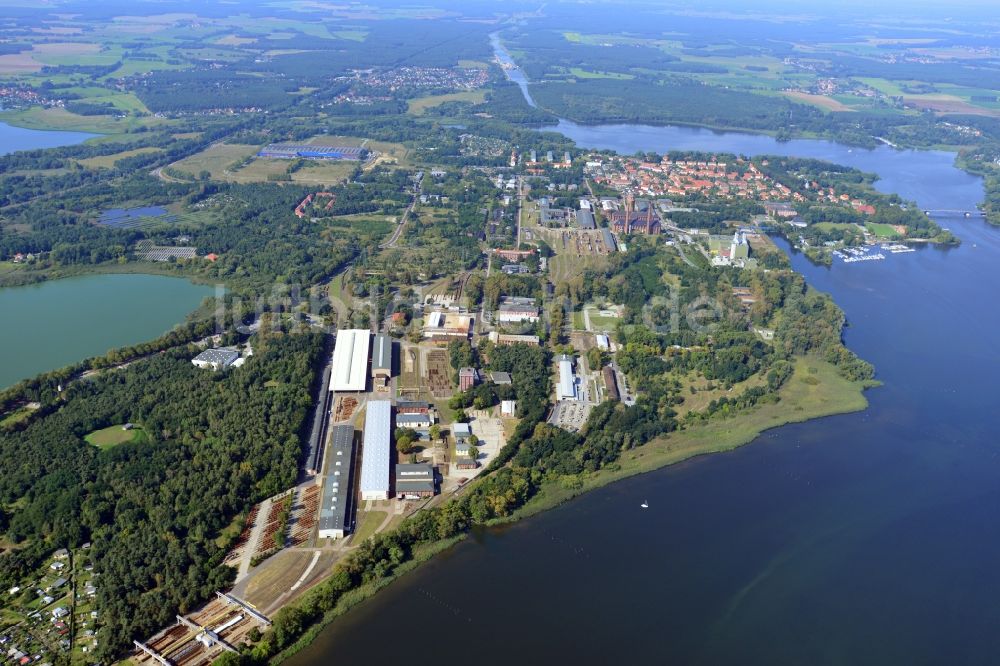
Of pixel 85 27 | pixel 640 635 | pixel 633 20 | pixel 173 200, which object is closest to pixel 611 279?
pixel 640 635

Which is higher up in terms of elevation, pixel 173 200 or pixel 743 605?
pixel 173 200

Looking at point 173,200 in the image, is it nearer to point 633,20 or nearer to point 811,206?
point 811,206

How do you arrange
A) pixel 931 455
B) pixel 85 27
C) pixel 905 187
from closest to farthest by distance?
pixel 931 455 < pixel 905 187 < pixel 85 27

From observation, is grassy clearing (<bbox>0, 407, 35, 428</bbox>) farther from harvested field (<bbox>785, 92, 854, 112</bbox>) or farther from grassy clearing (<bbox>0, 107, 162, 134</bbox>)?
harvested field (<bbox>785, 92, 854, 112</bbox>)

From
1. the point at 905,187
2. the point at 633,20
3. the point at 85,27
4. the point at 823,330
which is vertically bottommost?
the point at 823,330

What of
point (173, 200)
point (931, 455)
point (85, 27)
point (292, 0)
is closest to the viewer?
point (931, 455)

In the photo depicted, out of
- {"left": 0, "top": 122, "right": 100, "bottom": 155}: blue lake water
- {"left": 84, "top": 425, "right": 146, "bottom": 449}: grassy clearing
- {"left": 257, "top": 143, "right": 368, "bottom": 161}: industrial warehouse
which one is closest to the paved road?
{"left": 257, "top": 143, "right": 368, "bottom": 161}: industrial warehouse
